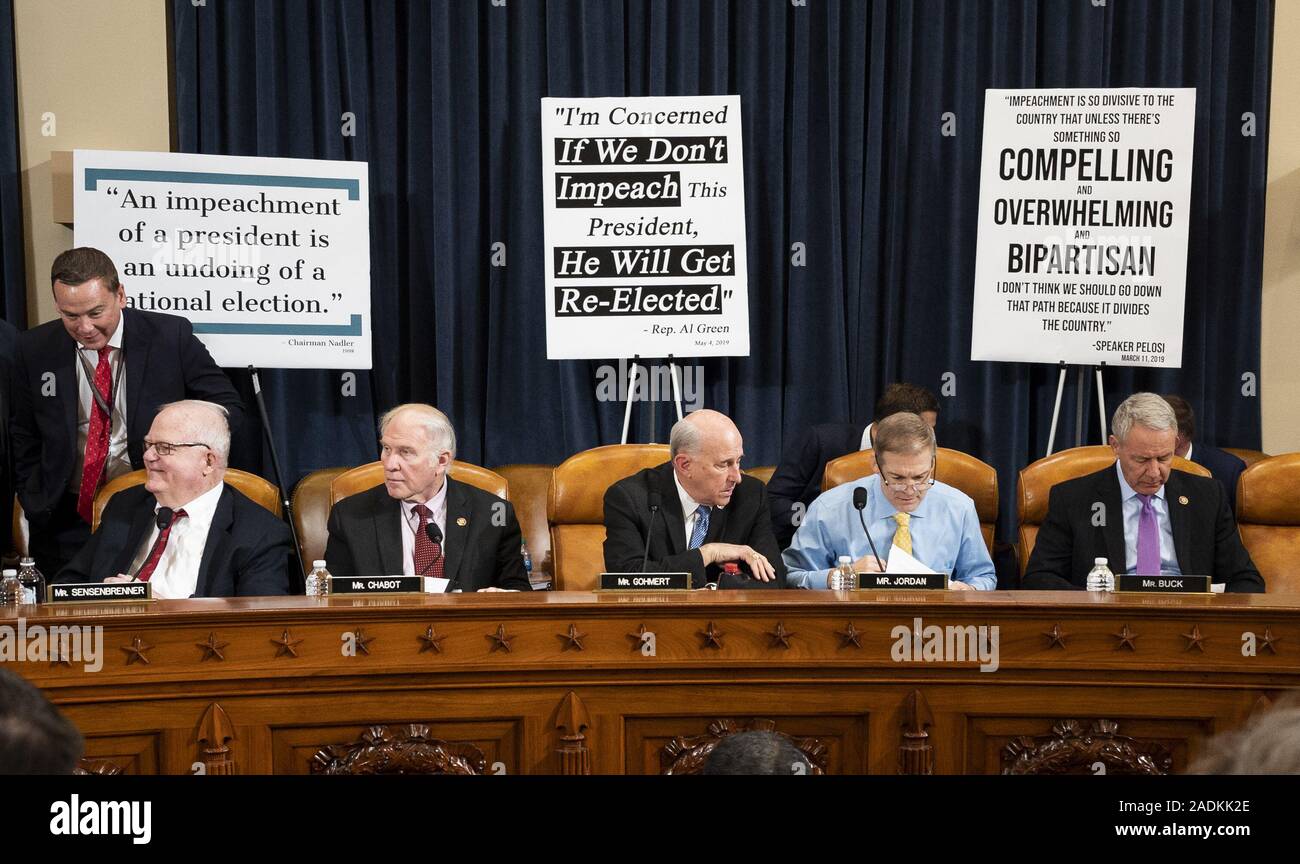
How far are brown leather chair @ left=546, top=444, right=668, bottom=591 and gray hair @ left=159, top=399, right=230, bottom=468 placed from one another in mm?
1055

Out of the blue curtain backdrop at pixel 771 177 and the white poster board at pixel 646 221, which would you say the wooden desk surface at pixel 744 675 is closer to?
the white poster board at pixel 646 221

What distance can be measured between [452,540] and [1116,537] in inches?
78.7

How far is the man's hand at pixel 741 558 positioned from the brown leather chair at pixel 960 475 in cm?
71

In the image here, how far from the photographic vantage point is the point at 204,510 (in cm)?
333

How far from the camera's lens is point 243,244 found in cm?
491

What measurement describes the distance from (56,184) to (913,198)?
3.73m

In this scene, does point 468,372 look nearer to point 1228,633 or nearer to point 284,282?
point 284,282

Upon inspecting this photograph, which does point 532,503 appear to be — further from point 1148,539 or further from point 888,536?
point 1148,539

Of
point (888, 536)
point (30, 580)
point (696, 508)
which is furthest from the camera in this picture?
point (696, 508)

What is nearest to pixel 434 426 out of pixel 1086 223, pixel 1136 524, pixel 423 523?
pixel 423 523

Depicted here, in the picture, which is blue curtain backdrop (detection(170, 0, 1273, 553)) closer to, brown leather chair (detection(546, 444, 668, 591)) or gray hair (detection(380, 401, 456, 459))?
brown leather chair (detection(546, 444, 668, 591))

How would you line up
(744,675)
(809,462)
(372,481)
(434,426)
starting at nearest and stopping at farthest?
1. (744,675)
2. (434,426)
3. (372,481)
4. (809,462)

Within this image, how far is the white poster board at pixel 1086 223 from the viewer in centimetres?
509
